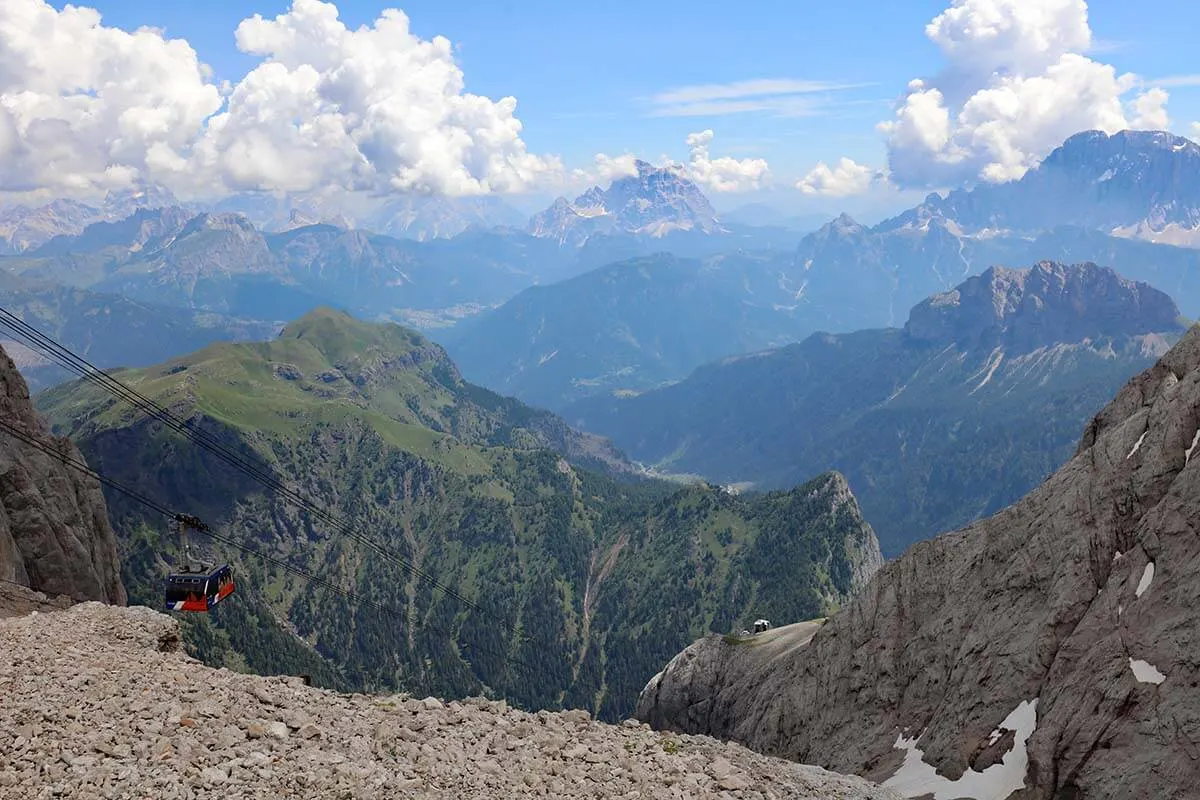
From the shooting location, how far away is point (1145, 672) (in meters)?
42.8

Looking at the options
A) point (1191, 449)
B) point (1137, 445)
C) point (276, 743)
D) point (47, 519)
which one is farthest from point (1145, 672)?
point (47, 519)

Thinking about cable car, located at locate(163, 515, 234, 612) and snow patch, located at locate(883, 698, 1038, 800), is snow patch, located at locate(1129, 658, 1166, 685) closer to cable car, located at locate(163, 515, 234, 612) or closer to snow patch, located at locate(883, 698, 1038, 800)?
snow patch, located at locate(883, 698, 1038, 800)

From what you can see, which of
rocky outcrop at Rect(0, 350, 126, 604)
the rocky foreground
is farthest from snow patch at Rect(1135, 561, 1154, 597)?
rocky outcrop at Rect(0, 350, 126, 604)

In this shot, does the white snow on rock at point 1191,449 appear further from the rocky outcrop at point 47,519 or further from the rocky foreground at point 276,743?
the rocky outcrop at point 47,519

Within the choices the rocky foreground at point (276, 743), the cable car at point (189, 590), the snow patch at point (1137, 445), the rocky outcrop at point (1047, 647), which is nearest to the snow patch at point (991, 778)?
the rocky outcrop at point (1047, 647)

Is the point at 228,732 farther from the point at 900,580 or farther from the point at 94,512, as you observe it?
the point at 94,512

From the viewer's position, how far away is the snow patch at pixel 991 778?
46781 mm

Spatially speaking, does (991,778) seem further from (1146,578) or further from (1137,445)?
(1137,445)

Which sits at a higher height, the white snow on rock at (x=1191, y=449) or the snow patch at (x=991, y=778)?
the white snow on rock at (x=1191, y=449)

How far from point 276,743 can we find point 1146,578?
45.1 m

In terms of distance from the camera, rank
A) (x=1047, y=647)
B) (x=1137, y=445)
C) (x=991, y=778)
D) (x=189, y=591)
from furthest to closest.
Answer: (x=189, y=591)
(x=1137, y=445)
(x=1047, y=647)
(x=991, y=778)

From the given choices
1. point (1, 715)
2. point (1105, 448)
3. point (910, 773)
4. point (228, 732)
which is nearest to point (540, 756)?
point (228, 732)

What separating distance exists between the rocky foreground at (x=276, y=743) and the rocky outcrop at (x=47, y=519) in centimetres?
3486

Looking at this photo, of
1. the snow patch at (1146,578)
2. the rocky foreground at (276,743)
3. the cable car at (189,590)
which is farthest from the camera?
the cable car at (189,590)
